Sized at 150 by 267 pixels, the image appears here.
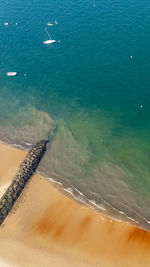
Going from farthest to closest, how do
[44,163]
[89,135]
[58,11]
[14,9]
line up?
[14,9]
[58,11]
[89,135]
[44,163]

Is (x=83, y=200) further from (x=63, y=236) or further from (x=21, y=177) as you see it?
(x=21, y=177)

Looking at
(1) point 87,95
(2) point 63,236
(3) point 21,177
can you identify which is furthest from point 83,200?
(1) point 87,95

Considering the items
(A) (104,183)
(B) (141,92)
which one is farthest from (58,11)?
(A) (104,183)

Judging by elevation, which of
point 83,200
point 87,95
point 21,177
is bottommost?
point 83,200

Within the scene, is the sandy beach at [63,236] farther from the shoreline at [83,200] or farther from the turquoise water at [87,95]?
the turquoise water at [87,95]

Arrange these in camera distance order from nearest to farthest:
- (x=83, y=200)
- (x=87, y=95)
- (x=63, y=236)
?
(x=63, y=236) < (x=83, y=200) < (x=87, y=95)

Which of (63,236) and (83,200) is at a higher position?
(83,200)

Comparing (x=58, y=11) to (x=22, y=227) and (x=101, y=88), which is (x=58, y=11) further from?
(x=22, y=227)
